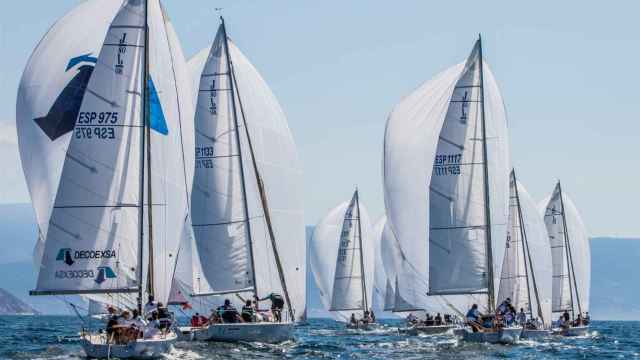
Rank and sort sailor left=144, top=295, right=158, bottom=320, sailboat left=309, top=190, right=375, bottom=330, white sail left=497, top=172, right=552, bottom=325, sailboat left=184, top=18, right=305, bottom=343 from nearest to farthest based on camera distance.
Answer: sailor left=144, top=295, right=158, bottom=320, sailboat left=184, top=18, right=305, bottom=343, white sail left=497, top=172, right=552, bottom=325, sailboat left=309, top=190, right=375, bottom=330

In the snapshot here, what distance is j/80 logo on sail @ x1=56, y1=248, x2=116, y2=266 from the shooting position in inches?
1264

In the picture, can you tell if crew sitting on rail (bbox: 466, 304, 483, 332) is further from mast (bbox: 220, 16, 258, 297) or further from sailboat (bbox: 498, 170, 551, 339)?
sailboat (bbox: 498, 170, 551, 339)

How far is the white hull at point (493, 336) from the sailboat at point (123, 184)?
12747 millimetres

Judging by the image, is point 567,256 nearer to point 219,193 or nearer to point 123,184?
point 219,193

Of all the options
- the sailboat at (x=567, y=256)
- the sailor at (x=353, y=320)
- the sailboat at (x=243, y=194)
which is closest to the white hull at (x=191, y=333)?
the sailboat at (x=243, y=194)

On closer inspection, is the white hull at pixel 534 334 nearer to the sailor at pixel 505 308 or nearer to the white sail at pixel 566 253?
the sailor at pixel 505 308

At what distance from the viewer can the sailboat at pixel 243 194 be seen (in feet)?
140

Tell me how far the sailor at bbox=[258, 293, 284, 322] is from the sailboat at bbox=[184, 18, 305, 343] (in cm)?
10

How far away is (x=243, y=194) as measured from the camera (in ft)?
142

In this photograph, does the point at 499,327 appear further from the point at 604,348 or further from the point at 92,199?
the point at 92,199

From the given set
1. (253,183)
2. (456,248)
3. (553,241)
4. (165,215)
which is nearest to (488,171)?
(456,248)

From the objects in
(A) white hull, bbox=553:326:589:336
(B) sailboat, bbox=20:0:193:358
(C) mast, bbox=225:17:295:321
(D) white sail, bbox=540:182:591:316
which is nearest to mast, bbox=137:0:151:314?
(B) sailboat, bbox=20:0:193:358

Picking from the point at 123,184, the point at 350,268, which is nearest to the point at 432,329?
the point at 350,268

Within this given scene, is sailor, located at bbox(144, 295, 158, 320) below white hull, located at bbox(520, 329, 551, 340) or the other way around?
below
